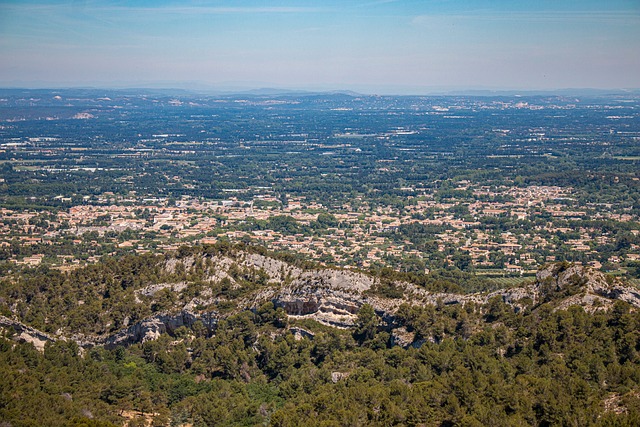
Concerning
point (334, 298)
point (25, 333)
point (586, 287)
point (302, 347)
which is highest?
point (586, 287)

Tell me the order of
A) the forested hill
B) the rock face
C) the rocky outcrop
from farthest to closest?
1. the rocky outcrop
2. the rock face
3. the forested hill

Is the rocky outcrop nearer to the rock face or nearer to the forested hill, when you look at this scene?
the forested hill

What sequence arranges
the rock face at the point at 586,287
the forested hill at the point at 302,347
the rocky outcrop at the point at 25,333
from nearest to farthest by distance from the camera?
1. the forested hill at the point at 302,347
2. the rock face at the point at 586,287
3. the rocky outcrop at the point at 25,333

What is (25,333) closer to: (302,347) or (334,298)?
(302,347)

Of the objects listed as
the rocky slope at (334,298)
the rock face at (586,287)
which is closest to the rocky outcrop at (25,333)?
the rocky slope at (334,298)

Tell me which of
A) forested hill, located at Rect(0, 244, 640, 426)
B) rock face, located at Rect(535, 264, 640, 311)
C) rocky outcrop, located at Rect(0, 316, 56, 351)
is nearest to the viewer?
forested hill, located at Rect(0, 244, 640, 426)

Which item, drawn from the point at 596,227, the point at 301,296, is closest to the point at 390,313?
the point at 301,296

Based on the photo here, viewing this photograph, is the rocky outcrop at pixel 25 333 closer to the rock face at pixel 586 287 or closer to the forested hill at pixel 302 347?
the forested hill at pixel 302 347

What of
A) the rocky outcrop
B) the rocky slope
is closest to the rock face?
the rocky slope

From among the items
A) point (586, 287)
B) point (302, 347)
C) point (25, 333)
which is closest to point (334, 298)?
point (302, 347)
